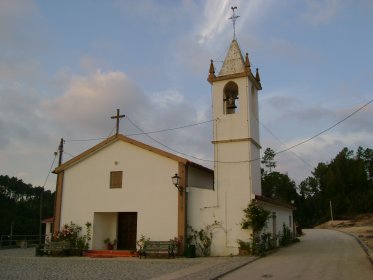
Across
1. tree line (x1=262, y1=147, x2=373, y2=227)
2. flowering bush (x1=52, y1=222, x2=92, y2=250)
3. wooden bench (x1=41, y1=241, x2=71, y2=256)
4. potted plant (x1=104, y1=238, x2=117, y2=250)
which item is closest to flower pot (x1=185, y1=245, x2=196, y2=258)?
potted plant (x1=104, y1=238, x2=117, y2=250)

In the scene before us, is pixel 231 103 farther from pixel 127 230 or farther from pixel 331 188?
pixel 331 188

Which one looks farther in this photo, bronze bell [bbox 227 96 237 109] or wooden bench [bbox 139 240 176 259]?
bronze bell [bbox 227 96 237 109]

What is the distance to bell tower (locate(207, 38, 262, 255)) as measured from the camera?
19609 millimetres

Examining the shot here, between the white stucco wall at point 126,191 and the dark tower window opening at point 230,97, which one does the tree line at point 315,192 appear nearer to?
the white stucco wall at point 126,191

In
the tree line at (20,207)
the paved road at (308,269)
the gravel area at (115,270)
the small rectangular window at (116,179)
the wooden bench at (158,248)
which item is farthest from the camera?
the tree line at (20,207)

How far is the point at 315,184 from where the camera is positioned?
9262 cm

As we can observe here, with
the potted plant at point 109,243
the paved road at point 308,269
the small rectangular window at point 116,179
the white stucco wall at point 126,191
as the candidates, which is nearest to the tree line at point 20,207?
the white stucco wall at point 126,191

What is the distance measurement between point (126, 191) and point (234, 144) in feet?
20.2

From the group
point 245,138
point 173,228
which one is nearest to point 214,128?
point 245,138

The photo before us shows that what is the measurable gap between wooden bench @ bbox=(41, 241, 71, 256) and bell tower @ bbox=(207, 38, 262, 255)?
25.4 feet

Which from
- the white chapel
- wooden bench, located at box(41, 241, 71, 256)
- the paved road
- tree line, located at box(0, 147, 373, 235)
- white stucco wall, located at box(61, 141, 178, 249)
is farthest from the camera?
tree line, located at box(0, 147, 373, 235)

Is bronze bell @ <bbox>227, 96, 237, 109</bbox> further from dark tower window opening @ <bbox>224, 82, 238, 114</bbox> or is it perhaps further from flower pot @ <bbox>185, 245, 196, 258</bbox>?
flower pot @ <bbox>185, 245, 196, 258</bbox>

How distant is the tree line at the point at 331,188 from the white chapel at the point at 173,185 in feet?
187

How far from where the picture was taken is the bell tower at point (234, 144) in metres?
19.6
